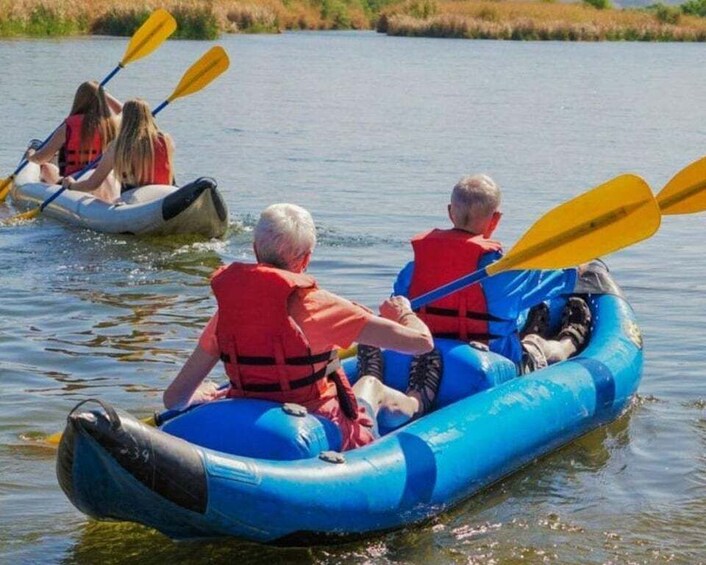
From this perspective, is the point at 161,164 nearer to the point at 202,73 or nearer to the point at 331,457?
the point at 202,73

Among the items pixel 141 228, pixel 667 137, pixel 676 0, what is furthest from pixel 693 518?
pixel 676 0

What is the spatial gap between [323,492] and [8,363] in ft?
8.84

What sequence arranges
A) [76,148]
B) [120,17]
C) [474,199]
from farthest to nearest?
[120,17] → [76,148] → [474,199]

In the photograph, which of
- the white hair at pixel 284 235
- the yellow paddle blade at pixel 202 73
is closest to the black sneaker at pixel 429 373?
the white hair at pixel 284 235

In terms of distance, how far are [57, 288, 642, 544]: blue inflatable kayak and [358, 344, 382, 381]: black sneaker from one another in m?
0.05

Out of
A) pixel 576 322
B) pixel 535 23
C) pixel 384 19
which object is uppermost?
pixel 576 322

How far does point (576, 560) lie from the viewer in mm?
4129

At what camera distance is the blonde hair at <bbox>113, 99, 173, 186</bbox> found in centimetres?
820

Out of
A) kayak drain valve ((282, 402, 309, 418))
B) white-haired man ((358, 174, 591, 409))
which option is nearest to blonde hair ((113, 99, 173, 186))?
white-haired man ((358, 174, 591, 409))

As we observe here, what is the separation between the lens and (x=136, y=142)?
27.3ft

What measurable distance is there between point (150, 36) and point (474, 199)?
20.0 feet

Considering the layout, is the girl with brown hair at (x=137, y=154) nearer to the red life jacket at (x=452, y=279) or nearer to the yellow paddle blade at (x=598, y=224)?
the red life jacket at (x=452, y=279)

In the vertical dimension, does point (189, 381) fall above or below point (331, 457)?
above

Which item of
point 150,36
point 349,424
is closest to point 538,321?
point 349,424
